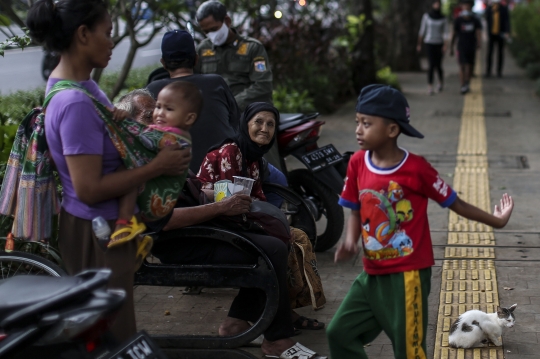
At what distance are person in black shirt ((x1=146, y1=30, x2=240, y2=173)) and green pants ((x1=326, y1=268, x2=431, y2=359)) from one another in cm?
199

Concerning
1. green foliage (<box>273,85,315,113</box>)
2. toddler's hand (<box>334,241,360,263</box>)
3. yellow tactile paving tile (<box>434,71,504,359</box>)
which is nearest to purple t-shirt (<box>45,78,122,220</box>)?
toddler's hand (<box>334,241,360,263</box>)

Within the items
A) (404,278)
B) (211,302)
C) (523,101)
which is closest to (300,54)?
(523,101)

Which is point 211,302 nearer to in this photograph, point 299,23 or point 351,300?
point 351,300

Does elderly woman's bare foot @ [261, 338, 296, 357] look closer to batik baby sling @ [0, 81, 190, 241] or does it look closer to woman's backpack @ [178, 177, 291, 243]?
woman's backpack @ [178, 177, 291, 243]

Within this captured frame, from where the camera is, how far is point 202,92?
16.6ft

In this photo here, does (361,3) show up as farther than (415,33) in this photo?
No

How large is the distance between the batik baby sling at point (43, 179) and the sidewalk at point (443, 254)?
151cm

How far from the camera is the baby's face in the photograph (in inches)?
123

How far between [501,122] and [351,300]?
9864 mm

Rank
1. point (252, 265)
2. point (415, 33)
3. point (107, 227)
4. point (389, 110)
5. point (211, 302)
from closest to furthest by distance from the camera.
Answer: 1. point (107, 227)
2. point (389, 110)
3. point (252, 265)
4. point (211, 302)
5. point (415, 33)

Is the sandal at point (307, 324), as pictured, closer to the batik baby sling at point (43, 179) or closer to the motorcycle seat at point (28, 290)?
the batik baby sling at point (43, 179)

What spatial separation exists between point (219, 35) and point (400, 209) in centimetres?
359

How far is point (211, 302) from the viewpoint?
5055 mm

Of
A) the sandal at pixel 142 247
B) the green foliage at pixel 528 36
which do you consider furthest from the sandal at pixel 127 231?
the green foliage at pixel 528 36
